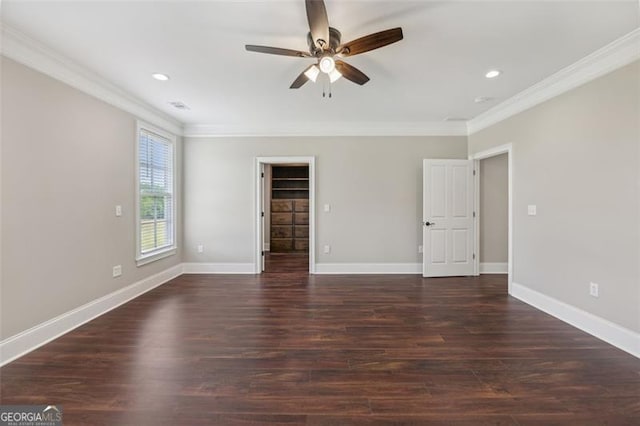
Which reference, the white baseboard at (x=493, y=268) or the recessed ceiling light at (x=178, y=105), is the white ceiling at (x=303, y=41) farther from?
the white baseboard at (x=493, y=268)

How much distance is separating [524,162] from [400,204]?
6.24 feet

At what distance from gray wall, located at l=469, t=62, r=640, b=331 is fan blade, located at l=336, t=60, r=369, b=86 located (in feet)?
7.49

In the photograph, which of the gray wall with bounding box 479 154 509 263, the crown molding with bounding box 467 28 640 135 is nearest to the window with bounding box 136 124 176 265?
the crown molding with bounding box 467 28 640 135

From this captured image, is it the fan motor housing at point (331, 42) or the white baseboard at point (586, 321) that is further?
the white baseboard at point (586, 321)

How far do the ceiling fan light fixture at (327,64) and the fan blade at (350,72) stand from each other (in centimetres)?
12

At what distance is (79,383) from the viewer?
1985 millimetres

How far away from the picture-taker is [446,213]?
15.7 feet

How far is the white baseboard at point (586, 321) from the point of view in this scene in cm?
240

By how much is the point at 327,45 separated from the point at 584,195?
9.56ft

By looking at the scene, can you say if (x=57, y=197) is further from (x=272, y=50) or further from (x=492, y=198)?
(x=492, y=198)

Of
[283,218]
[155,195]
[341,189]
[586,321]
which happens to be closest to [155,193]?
[155,195]

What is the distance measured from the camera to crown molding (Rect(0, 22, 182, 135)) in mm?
2275

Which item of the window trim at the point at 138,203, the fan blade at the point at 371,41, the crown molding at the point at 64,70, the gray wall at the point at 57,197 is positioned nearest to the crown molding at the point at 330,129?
the window trim at the point at 138,203

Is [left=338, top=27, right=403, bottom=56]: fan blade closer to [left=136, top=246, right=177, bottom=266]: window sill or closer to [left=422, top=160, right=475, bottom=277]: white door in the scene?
[left=422, top=160, right=475, bottom=277]: white door
